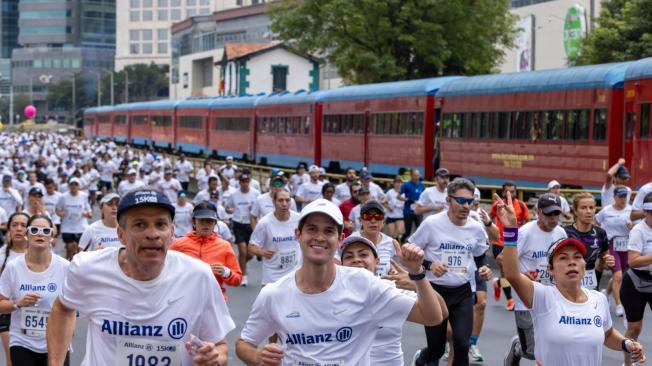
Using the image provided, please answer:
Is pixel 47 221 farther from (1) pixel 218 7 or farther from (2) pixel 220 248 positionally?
(1) pixel 218 7

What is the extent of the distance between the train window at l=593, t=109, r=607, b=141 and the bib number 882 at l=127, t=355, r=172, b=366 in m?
20.0

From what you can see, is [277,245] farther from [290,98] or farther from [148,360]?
[290,98]

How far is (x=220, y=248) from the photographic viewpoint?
10383mm

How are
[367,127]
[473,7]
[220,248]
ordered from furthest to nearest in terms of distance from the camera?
[473,7], [367,127], [220,248]

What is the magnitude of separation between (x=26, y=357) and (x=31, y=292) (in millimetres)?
446

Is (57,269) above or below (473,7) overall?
below

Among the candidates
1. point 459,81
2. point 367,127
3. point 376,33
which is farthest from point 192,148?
point 459,81

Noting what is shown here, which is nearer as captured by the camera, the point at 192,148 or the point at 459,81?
the point at 459,81

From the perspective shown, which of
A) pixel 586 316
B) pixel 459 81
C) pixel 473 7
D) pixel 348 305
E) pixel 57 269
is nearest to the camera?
pixel 348 305

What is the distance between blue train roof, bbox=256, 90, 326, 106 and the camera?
4306 cm

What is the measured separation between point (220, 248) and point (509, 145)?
59.9ft

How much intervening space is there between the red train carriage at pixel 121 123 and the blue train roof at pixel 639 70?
210 ft

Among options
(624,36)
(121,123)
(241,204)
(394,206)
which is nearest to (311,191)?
(394,206)

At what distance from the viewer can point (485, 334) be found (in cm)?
1407
